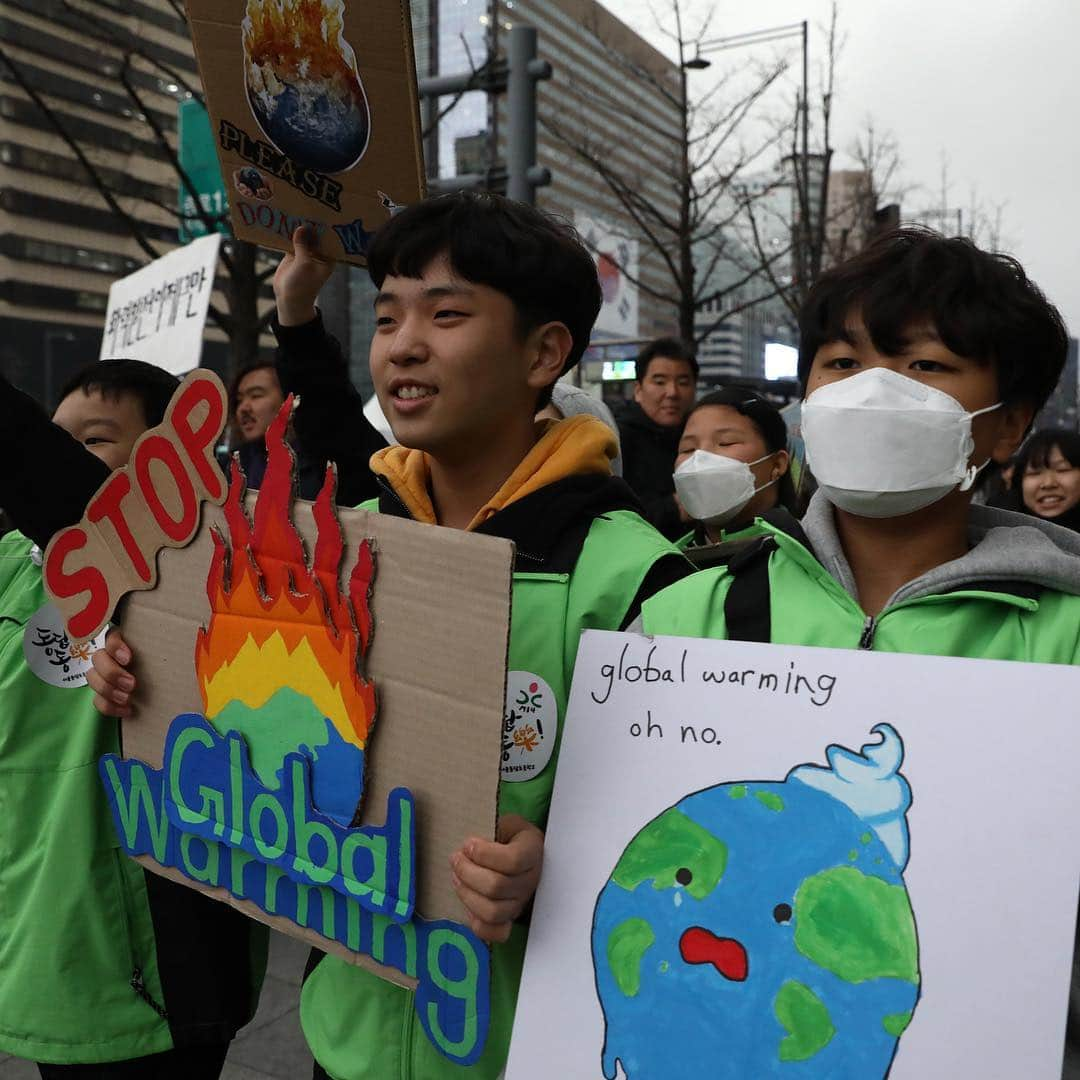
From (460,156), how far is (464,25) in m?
3.02

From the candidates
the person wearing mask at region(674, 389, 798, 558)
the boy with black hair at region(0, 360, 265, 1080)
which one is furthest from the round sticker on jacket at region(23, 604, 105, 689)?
the person wearing mask at region(674, 389, 798, 558)

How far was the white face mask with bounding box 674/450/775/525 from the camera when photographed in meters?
3.10

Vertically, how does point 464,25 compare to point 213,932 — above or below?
above

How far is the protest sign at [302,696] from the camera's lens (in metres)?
1.10

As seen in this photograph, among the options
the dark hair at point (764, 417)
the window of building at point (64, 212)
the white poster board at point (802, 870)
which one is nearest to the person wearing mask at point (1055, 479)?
the dark hair at point (764, 417)

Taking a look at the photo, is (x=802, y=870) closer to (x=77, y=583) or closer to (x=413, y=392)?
(x=413, y=392)

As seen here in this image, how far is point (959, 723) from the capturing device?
97 centimetres

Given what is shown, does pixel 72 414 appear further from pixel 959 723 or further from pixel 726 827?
pixel 959 723

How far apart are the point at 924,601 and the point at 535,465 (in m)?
0.57

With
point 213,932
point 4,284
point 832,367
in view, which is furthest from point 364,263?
point 4,284

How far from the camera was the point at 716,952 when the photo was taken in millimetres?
1010

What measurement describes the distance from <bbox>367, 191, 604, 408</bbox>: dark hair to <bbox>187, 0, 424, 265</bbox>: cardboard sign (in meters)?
0.18

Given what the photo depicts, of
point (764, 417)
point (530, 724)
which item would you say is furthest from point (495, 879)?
point (764, 417)

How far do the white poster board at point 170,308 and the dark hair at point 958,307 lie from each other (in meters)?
2.94
